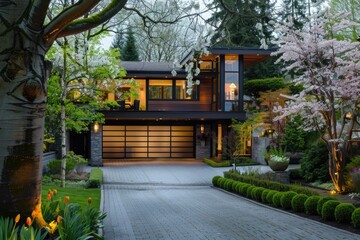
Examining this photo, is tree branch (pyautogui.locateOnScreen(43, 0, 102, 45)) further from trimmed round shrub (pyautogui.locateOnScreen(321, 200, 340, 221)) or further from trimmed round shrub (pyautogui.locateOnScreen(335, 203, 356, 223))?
trimmed round shrub (pyautogui.locateOnScreen(321, 200, 340, 221))

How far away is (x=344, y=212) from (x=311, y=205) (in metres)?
1.46

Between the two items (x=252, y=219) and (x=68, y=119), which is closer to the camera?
(x=252, y=219)

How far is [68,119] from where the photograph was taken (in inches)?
756

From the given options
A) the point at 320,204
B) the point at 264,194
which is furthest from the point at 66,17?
the point at 264,194

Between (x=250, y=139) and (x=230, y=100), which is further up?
(x=230, y=100)

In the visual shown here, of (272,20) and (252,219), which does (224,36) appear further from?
(252,219)

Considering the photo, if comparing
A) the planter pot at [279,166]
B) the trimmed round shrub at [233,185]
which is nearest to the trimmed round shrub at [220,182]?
the trimmed round shrub at [233,185]

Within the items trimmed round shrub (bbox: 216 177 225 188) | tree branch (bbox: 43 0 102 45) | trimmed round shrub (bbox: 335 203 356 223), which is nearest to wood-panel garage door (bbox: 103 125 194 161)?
trimmed round shrub (bbox: 216 177 225 188)

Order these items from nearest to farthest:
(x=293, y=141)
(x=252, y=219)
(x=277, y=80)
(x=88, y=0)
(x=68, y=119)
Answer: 1. (x=88, y=0)
2. (x=252, y=219)
3. (x=68, y=119)
4. (x=293, y=141)
5. (x=277, y=80)

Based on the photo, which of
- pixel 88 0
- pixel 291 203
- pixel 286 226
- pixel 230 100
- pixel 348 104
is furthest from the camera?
pixel 230 100

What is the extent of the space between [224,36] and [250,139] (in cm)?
2158

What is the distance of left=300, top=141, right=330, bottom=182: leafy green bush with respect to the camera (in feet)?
56.3

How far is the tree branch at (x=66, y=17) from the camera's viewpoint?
16.4ft

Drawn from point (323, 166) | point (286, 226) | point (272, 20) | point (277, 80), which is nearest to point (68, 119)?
point (323, 166)
